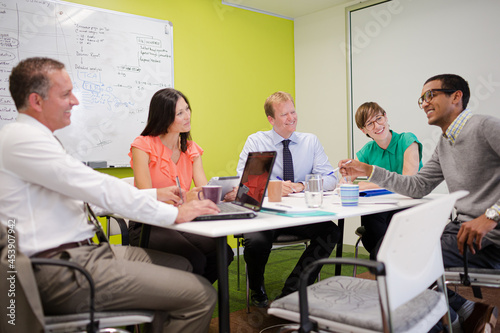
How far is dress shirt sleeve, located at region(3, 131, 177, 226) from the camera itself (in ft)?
4.77

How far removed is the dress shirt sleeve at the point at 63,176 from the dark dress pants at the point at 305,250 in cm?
124

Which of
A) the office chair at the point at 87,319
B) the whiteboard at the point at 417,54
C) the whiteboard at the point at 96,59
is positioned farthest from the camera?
the whiteboard at the point at 417,54

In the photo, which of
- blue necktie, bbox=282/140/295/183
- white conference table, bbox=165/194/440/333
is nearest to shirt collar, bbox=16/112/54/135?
white conference table, bbox=165/194/440/333

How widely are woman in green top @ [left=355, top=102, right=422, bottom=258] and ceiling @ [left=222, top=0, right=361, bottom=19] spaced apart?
6.65ft

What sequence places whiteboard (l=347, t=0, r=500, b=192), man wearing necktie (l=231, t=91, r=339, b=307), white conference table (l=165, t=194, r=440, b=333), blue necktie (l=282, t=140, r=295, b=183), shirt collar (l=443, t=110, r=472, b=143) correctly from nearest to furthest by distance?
white conference table (l=165, t=194, r=440, b=333) < shirt collar (l=443, t=110, r=472, b=143) < man wearing necktie (l=231, t=91, r=339, b=307) < blue necktie (l=282, t=140, r=295, b=183) < whiteboard (l=347, t=0, r=500, b=192)

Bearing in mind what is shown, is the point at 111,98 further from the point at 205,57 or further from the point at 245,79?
the point at 245,79

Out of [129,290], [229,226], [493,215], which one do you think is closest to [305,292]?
[229,226]

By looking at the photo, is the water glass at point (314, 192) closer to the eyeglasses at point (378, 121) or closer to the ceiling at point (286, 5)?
the eyeglasses at point (378, 121)

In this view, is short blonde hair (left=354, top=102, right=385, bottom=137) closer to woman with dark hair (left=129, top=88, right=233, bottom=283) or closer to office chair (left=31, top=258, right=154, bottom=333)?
woman with dark hair (left=129, top=88, right=233, bottom=283)

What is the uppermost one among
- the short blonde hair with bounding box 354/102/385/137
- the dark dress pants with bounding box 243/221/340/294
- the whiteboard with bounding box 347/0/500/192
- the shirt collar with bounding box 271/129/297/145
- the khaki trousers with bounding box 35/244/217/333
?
the whiteboard with bounding box 347/0/500/192

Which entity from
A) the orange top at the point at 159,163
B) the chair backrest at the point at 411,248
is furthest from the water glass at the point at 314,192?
the orange top at the point at 159,163

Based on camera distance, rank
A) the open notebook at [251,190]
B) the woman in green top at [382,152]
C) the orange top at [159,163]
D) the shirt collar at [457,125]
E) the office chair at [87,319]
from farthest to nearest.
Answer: the woman in green top at [382,152], the orange top at [159,163], the shirt collar at [457,125], the open notebook at [251,190], the office chair at [87,319]

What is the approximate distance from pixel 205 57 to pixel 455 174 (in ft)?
9.75

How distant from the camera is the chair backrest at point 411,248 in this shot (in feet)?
4.10
